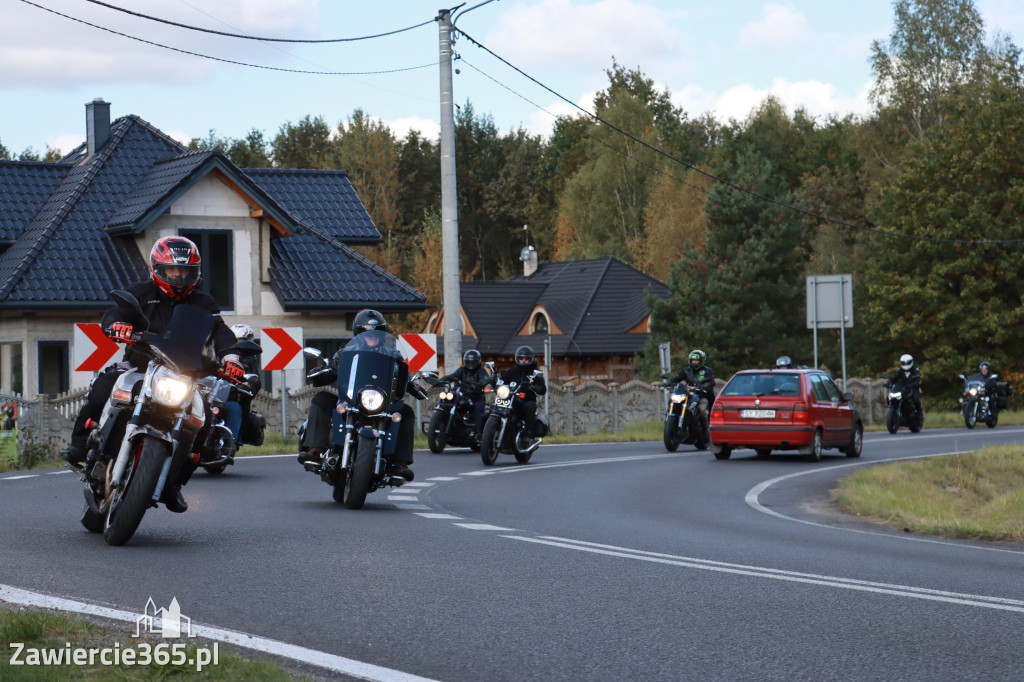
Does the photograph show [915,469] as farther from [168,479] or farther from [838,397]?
[168,479]

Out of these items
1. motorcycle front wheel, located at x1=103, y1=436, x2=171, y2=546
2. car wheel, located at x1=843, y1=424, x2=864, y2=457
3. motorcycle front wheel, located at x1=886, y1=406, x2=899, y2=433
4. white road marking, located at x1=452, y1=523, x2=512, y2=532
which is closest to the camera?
motorcycle front wheel, located at x1=103, y1=436, x2=171, y2=546

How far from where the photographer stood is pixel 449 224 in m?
27.8

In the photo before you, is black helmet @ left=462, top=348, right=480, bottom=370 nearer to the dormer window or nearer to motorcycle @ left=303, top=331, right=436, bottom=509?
motorcycle @ left=303, top=331, right=436, bottom=509

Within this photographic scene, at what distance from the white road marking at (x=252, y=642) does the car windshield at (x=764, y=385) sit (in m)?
16.3

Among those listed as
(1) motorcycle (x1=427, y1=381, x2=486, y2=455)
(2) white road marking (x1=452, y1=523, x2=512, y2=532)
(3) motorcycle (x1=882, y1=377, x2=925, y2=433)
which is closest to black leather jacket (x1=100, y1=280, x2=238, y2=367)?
(2) white road marking (x1=452, y1=523, x2=512, y2=532)

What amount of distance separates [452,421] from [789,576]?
45.7 feet

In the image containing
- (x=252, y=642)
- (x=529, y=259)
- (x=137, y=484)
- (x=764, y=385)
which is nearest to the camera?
(x=252, y=642)

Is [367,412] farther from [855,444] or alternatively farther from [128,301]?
[855,444]

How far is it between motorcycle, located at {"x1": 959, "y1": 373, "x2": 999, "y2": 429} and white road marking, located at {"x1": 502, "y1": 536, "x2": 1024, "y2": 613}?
2854 cm

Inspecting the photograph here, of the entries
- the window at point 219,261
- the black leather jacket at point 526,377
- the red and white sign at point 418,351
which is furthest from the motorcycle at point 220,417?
the window at point 219,261

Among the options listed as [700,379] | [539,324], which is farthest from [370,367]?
[539,324]

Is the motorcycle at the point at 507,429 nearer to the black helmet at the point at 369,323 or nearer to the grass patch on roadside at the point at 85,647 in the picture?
the black helmet at the point at 369,323

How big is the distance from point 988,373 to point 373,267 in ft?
53.5

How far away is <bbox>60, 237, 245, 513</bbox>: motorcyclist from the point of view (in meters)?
9.03
